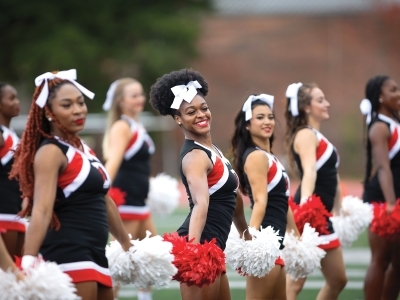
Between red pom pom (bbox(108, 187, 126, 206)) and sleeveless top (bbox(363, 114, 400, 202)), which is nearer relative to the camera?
sleeveless top (bbox(363, 114, 400, 202))

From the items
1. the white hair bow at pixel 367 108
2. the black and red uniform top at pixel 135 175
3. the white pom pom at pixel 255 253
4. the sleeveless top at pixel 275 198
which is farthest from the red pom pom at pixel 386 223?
the black and red uniform top at pixel 135 175

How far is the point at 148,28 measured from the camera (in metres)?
27.2

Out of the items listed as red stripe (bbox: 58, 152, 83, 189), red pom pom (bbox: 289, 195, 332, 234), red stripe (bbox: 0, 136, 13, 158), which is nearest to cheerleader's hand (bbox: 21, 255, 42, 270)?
red stripe (bbox: 58, 152, 83, 189)

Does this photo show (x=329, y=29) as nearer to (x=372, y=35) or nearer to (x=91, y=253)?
(x=372, y=35)

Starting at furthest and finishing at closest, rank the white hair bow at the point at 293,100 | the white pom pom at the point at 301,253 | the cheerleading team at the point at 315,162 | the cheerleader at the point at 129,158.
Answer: the cheerleader at the point at 129,158 → the white hair bow at the point at 293,100 → the cheerleading team at the point at 315,162 → the white pom pom at the point at 301,253

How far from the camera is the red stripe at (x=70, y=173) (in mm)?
4148

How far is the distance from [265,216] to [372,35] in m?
26.7

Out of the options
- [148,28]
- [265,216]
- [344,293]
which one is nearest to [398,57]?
[148,28]

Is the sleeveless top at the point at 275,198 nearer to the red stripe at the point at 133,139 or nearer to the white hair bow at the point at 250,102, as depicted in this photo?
the white hair bow at the point at 250,102

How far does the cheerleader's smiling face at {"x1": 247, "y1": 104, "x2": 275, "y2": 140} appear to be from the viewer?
556 cm

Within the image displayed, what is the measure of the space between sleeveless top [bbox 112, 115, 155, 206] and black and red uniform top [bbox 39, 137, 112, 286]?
310 centimetres

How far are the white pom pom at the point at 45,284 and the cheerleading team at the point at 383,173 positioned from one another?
11.1 ft

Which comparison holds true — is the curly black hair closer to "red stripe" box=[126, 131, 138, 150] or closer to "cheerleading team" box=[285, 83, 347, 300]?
"cheerleading team" box=[285, 83, 347, 300]

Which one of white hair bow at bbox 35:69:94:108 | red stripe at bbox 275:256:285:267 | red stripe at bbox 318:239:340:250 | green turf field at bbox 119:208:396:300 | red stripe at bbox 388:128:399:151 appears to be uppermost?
white hair bow at bbox 35:69:94:108
